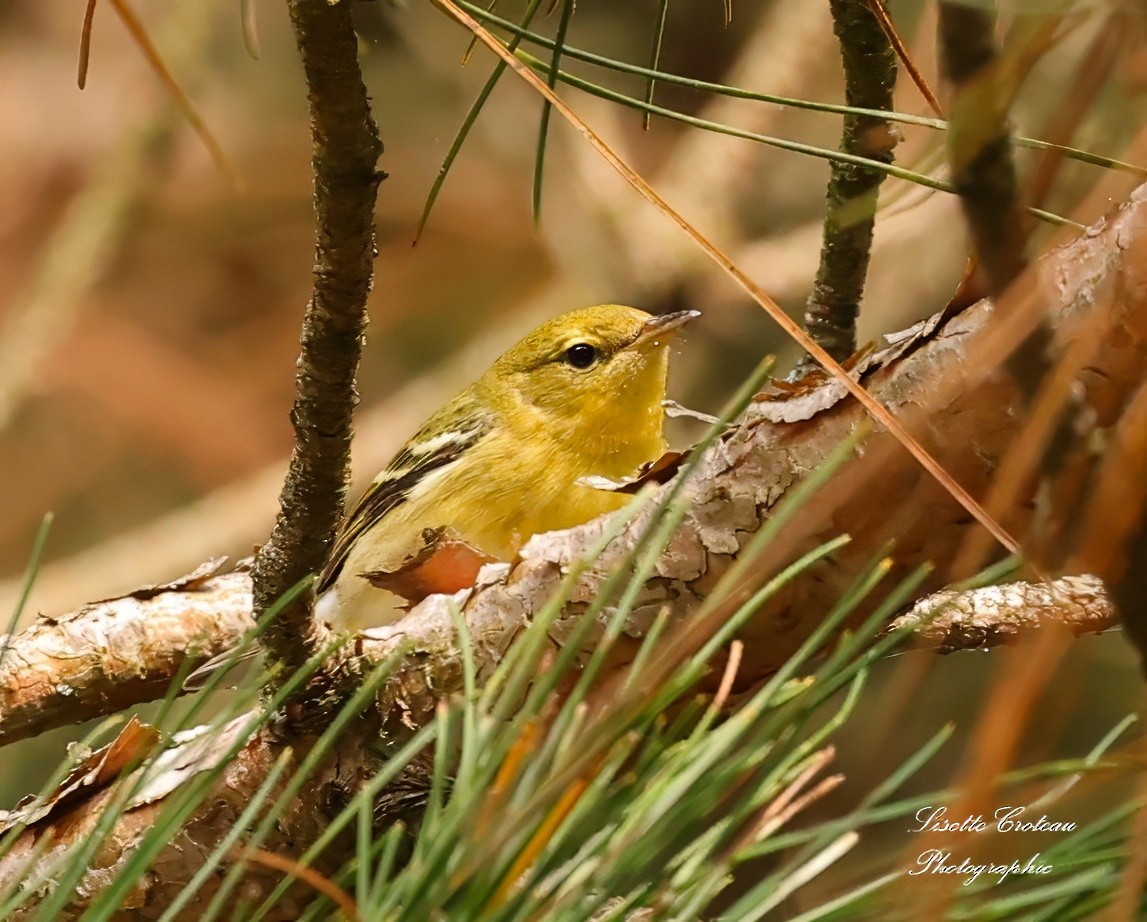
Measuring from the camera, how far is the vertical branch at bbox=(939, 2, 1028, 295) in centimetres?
52

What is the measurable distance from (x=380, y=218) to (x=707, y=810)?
4.07m

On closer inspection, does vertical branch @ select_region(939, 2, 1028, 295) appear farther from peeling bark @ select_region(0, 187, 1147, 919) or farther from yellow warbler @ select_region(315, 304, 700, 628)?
yellow warbler @ select_region(315, 304, 700, 628)

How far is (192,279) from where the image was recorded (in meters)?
4.65

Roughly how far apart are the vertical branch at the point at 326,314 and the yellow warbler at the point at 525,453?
731 millimetres

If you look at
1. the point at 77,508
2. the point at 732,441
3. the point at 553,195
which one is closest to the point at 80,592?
the point at 77,508

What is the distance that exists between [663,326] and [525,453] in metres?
0.41

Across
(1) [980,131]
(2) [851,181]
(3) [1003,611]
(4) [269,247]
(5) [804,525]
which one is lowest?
(3) [1003,611]

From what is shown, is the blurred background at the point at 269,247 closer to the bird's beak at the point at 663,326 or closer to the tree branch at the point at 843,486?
the bird's beak at the point at 663,326

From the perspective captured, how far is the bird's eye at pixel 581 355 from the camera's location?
8.66 ft

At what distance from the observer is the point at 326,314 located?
1193 mm

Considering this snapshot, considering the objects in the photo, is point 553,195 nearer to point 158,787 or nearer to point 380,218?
point 380,218

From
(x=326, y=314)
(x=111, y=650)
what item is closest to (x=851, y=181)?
(x=326, y=314)

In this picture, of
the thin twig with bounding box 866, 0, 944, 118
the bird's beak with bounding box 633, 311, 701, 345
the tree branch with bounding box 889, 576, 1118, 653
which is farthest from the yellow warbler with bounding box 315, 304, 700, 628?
the thin twig with bounding box 866, 0, 944, 118

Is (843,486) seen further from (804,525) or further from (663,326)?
(663,326)
